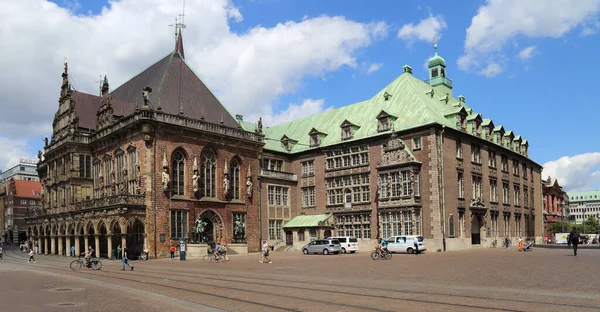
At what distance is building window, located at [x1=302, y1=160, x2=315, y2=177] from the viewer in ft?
210

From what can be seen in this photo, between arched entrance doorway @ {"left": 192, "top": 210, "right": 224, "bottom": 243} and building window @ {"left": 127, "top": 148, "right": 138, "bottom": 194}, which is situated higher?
building window @ {"left": 127, "top": 148, "right": 138, "bottom": 194}

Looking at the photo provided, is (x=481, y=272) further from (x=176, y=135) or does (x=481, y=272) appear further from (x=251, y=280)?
(x=176, y=135)

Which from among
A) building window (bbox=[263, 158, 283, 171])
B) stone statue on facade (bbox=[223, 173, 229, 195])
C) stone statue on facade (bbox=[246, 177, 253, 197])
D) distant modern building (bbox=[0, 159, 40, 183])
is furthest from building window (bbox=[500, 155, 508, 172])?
distant modern building (bbox=[0, 159, 40, 183])

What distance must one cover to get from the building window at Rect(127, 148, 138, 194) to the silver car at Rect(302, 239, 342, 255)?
17.5 m

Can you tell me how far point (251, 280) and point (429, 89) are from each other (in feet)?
147

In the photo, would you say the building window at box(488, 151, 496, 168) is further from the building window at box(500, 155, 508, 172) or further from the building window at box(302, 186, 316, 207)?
the building window at box(302, 186, 316, 207)

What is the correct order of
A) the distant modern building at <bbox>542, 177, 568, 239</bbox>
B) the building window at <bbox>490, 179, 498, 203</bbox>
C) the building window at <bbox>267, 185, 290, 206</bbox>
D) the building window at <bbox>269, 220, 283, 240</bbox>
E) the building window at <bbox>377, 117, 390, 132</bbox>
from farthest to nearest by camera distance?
the distant modern building at <bbox>542, 177, 568, 239</bbox> < the building window at <bbox>267, 185, 290, 206</bbox> < the building window at <bbox>269, 220, 283, 240</bbox> < the building window at <bbox>490, 179, 498, 203</bbox> < the building window at <bbox>377, 117, 390, 132</bbox>

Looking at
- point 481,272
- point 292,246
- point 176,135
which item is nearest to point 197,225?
point 176,135

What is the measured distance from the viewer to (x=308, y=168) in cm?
6462

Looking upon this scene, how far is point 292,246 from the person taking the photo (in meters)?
61.7

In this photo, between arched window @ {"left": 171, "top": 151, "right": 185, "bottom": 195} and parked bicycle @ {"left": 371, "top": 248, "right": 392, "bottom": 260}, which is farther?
arched window @ {"left": 171, "top": 151, "right": 185, "bottom": 195}

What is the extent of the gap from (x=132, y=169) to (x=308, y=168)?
2086cm

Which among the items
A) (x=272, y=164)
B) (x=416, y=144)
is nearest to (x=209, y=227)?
(x=272, y=164)

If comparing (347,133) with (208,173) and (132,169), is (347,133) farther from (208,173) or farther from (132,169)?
(132,169)
